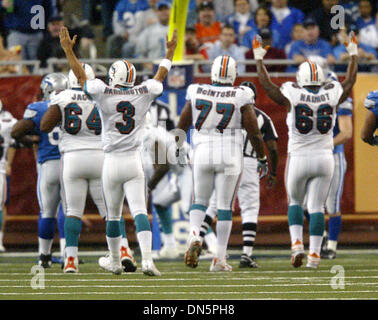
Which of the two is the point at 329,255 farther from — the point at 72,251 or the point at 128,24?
the point at 128,24

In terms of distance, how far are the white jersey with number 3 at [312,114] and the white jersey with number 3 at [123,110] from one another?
1.60 meters

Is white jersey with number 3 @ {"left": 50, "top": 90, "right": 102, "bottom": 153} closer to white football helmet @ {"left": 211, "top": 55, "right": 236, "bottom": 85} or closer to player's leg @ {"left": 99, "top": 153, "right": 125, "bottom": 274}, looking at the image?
player's leg @ {"left": 99, "top": 153, "right": 125, "bottom": 274}

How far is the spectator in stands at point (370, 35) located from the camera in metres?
14.1

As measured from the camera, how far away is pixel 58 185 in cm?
995

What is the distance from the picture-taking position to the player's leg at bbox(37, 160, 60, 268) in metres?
9.89

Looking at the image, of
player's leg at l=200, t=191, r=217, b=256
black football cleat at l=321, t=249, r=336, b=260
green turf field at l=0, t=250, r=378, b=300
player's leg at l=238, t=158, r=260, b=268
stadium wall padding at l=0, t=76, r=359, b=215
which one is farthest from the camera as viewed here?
stadium wall padding at l=0, t=76, r=359, b=215

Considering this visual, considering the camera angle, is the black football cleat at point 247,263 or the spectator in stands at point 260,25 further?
the spectator in stands at point 260,25

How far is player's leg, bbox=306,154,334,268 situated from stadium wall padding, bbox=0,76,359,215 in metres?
3.23

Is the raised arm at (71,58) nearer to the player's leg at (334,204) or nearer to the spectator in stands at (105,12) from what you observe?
the player's leg at (334,204)

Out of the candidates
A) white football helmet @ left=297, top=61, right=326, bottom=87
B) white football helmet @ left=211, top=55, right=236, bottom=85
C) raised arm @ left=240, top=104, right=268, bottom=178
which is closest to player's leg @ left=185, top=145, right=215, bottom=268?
raised arm @ left=240, top=104, right=268, bottom=178

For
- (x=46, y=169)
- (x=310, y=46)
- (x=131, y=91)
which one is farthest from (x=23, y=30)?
(x=131, y=91)

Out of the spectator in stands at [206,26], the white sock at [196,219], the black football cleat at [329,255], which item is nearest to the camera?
the white sock at [196,219]

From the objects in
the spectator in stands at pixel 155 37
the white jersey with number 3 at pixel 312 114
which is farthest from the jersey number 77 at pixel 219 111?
the spectator in stands at pixel 155 37

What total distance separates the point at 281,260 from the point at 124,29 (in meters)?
5.36
